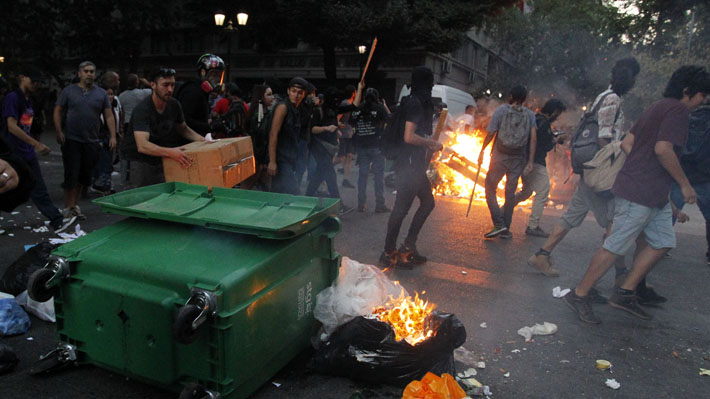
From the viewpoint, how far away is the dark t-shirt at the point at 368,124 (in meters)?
8.30

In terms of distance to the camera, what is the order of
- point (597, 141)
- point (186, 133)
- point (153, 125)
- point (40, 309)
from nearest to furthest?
point (40, 309)
point (153, 125)
point (186, 133)
point (597, 141)

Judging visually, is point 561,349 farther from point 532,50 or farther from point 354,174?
point 532,50

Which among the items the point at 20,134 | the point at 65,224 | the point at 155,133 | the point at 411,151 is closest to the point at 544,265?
the point at 411,151

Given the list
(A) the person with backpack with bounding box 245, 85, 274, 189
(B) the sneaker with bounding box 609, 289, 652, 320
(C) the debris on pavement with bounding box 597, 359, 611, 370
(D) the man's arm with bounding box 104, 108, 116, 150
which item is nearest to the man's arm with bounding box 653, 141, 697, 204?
(B) the sneaker with bounding box 609, 289, 652, 320

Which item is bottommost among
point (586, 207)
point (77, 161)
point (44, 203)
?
point (44, 203)

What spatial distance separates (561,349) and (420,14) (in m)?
24.3

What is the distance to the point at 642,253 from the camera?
415 centimetres

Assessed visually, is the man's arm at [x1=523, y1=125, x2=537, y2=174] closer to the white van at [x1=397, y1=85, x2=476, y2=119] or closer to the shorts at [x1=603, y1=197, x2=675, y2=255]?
the shorts at [x1=603, y1=197, x2=675, y2=255]

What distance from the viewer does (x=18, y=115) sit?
584cm

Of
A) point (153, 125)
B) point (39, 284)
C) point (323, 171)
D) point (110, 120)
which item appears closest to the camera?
point (39, 284)

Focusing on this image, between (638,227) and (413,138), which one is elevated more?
(413,138)

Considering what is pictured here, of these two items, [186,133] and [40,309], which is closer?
[40,309]

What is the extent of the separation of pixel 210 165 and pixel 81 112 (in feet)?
9.70

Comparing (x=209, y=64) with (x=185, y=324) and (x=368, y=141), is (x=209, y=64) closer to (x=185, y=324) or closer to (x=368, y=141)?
(x=368, y=141)
